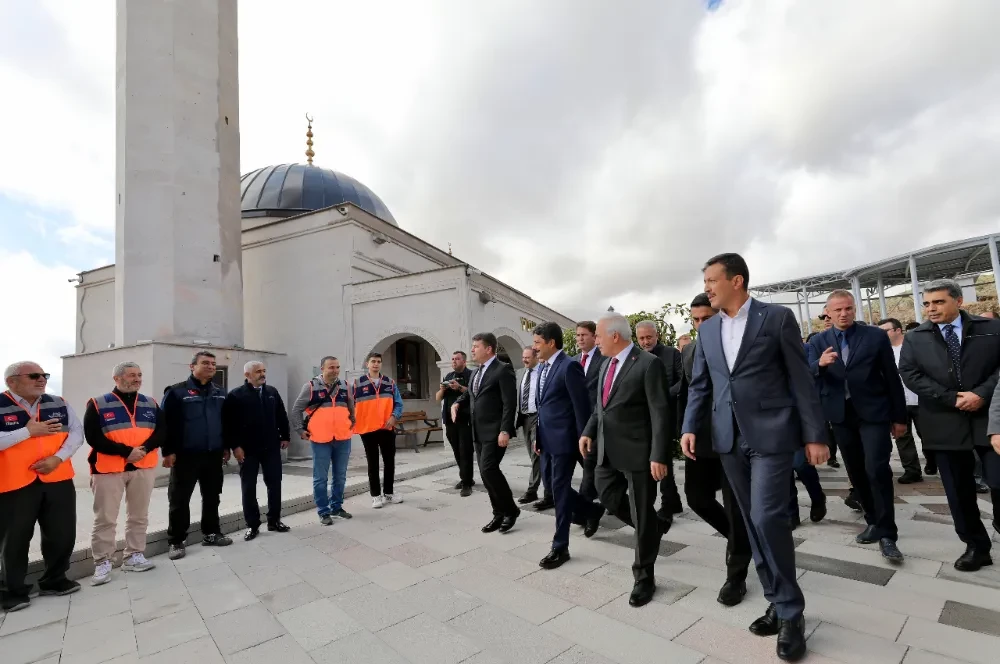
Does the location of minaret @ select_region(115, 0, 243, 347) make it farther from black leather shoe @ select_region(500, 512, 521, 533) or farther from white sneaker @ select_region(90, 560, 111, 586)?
black leather shoe @ select_region(500, 512, 521, 533)

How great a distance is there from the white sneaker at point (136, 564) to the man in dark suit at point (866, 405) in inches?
242

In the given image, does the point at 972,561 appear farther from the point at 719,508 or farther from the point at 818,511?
the point at 719,508

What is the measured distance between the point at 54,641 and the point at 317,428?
3.00 meters

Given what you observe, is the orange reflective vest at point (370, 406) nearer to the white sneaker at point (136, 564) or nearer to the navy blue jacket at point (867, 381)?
the white sneaker at point (136, 564)

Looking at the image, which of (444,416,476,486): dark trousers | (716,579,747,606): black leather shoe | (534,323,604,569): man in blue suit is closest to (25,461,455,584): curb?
(444,416,476,486): dark trousers

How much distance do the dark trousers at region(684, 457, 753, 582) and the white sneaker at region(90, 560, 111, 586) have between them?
482 cm

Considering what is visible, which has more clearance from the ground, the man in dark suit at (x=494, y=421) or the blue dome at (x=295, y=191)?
the blue dome at (x=295, y=191)

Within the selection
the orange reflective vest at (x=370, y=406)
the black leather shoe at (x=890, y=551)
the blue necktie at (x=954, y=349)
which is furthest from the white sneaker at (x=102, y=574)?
the blue necktie at (x=954, y=349)

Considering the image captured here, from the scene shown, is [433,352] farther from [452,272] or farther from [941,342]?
[941,342]

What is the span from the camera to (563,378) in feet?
14.9

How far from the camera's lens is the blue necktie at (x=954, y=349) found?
11.9 ft

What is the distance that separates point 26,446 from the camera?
3941 mm

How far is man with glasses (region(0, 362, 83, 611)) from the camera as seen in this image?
383 cm

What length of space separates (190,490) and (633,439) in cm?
454
